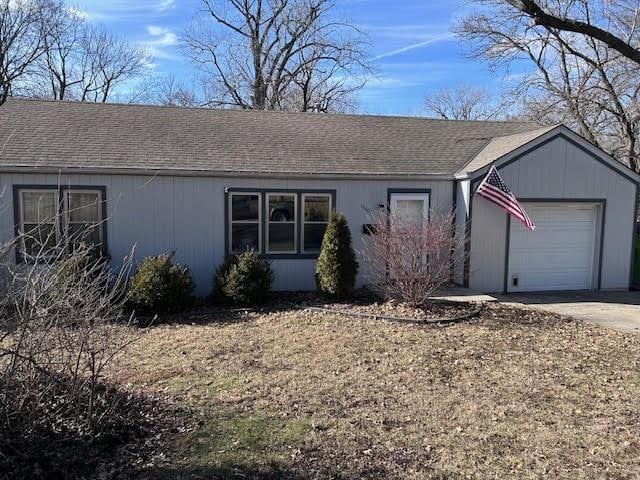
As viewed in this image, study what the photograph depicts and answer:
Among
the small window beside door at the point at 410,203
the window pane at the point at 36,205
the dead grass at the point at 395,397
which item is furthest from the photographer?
the small window beside door at the point at 410,203

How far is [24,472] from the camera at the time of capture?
3779mm

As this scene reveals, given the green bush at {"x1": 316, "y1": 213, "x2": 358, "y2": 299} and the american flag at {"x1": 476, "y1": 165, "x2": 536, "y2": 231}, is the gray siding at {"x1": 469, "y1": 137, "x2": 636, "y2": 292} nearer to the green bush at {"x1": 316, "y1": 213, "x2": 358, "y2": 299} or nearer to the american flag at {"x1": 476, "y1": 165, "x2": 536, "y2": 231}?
the american flag at {"x1": 476, "y1": 165, "x2": 536, "y2": 231}

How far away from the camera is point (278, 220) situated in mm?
11297

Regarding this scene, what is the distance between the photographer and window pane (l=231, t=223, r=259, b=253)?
1116 centimetres

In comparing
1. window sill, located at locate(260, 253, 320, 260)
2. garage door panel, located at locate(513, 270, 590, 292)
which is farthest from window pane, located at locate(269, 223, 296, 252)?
garage door panel, located at locate(513, 270, 590, 292)

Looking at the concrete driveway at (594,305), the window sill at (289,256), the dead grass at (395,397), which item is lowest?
the concrete driveway at (594,305)

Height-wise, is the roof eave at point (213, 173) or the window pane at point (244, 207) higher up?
the roof eave at point (213, 173)

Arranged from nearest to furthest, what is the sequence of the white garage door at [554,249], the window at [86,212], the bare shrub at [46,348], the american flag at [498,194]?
the bare shrub at [46,348] → the window at [86,212] → the american flag at [498,194] → the white garage door at [554,249]

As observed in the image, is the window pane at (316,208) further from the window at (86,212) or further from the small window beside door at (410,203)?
the window at (86,212)

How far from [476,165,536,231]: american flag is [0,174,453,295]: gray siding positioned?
2.17 metres

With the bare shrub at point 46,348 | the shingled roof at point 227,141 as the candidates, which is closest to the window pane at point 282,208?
the shingled roof at point 227,141

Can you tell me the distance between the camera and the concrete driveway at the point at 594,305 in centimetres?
920

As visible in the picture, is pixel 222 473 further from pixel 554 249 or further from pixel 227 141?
pixel 554 249

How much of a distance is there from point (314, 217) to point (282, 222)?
0.70m
